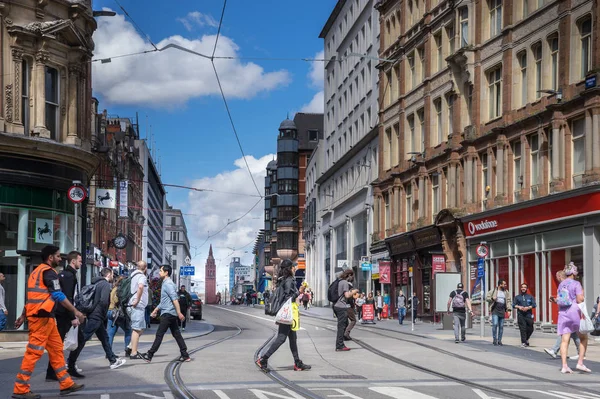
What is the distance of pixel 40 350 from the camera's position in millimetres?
12078

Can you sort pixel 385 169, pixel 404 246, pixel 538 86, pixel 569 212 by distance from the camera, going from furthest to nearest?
pixel 385 169 < pixel 404 246 < pixel 538 86 < pixel 569 212

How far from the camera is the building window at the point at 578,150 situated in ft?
102

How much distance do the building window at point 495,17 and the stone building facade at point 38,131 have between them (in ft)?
57.0

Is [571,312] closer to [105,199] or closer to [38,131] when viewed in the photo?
[38,131]

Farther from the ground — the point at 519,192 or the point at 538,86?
the point at 538,86

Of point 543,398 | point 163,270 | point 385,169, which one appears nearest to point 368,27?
point 385,169

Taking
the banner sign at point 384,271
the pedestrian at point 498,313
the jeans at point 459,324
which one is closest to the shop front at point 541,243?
the jeans at point 459,324

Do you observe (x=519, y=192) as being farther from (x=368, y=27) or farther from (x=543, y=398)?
(x=368, y=27)

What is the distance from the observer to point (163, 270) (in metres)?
17.3

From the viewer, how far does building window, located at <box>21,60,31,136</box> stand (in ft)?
90.0

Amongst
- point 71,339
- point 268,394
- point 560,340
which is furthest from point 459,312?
point 268,394

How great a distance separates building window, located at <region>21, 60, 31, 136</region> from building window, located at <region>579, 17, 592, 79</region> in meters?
17.6

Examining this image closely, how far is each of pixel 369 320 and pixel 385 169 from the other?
14425 mm

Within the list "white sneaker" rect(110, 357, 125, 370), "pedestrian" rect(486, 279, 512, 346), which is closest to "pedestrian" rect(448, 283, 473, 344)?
"pedestrian" rect(486, 279, 512, 346)
